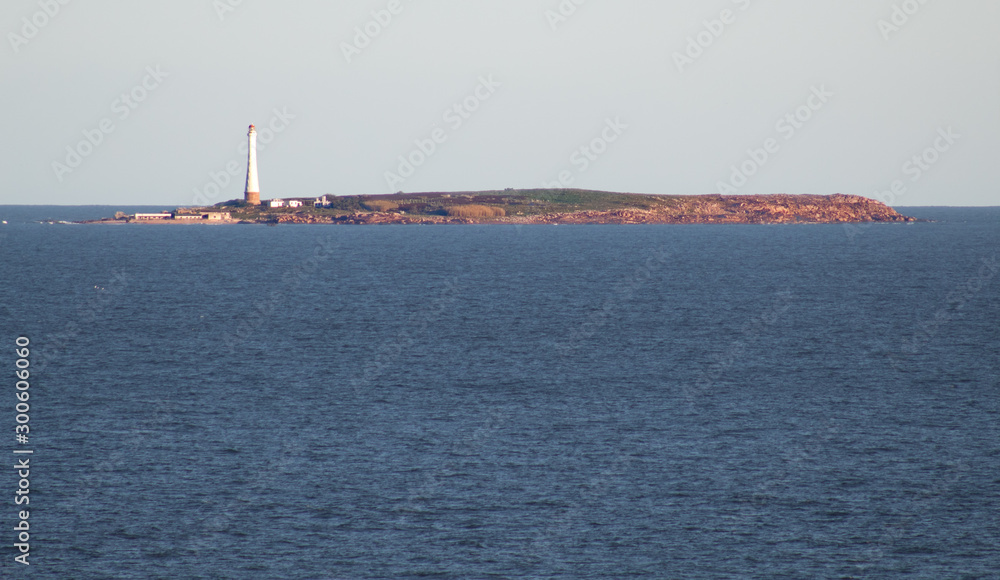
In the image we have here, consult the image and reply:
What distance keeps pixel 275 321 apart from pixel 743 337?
38123 millimetres

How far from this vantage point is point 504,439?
44125 millimetres

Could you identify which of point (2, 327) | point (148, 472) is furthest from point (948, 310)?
point (2, 327)

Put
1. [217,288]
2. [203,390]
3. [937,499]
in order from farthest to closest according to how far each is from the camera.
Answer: [217,288] < [203,390] < [937,499]

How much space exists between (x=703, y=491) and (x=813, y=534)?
15.9 feet

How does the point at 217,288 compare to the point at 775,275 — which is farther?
the point at 775,275

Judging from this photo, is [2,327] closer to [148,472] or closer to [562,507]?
[148,472]

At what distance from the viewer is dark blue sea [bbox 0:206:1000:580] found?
32.7 metres

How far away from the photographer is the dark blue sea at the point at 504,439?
32688mm

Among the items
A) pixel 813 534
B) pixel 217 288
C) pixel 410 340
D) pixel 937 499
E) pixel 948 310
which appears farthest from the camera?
pixel 217 288

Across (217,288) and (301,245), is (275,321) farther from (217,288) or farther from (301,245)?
(301,245)

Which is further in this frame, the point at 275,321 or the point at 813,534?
the point at 275,321

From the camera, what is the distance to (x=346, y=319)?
272 feet

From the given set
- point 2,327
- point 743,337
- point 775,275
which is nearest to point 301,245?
point 775,275

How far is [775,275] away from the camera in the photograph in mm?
125000
